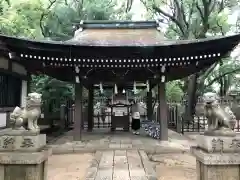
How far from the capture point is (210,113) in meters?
4.99

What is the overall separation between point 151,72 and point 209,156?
643cm

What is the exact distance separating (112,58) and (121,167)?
415 cm

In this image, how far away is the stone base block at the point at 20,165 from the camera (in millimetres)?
4684

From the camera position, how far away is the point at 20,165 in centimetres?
A: 475

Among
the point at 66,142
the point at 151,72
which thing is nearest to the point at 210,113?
the point at 151,72

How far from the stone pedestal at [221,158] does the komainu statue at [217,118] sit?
14 centimetres

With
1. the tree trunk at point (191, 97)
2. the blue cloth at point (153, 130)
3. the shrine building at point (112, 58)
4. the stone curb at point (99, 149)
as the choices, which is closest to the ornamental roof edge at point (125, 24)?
the shrine building at point (112, 58)

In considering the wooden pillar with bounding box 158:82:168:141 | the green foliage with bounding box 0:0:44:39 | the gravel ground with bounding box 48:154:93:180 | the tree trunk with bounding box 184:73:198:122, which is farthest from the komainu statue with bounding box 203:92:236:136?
the tree trunk with bounding box 184:73:198:122

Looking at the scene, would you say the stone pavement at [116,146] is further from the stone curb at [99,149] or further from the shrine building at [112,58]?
the shrine building at [112,58]

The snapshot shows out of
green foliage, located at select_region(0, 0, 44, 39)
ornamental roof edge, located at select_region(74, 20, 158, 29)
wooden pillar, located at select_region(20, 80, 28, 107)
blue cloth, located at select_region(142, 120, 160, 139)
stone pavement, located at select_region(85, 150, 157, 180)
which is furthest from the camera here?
wooden pillar, located at select_region(20, 80, 28, 107)

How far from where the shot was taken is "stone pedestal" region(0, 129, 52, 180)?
4.70 meters

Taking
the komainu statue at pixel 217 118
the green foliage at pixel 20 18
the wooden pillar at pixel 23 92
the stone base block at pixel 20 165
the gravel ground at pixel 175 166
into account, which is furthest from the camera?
the wooden pillar at pixel 23 92

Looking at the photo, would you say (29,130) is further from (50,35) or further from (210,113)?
(50,35)

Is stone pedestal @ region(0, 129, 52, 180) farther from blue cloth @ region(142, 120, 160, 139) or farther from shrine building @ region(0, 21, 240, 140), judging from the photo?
blue cloth @ region(142, 120, 160, 139)
